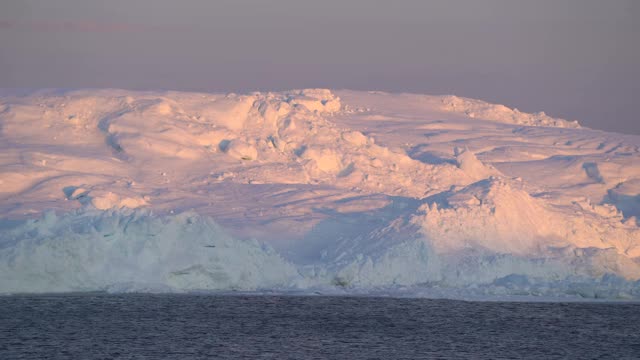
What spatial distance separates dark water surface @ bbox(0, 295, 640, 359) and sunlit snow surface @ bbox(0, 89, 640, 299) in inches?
22.6

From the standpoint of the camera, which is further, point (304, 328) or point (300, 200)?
point (300, 200)

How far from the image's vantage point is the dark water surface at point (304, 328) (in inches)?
957

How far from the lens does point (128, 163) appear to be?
38.6m

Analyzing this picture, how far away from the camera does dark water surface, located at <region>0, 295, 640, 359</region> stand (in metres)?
24.3

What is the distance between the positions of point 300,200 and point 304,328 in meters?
11.1

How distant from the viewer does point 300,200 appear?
3784 centimetres

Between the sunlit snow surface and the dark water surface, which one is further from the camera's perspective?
the sunlit snow surface

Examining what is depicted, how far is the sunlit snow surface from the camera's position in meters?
30.8

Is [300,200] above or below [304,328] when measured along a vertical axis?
above

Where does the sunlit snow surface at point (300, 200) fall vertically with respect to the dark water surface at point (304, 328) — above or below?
above

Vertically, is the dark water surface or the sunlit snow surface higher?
the sunlit snow surface

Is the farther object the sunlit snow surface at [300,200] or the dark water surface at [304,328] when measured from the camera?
the sunlit snow surface at [300,200]

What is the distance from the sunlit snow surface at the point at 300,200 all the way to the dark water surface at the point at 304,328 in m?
0.57

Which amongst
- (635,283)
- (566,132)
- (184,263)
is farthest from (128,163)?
(566,132)
